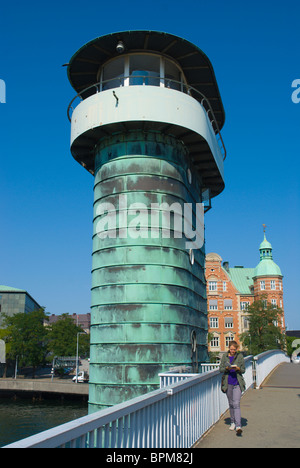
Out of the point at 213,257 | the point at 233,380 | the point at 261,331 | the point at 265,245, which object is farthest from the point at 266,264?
the point at 233,380

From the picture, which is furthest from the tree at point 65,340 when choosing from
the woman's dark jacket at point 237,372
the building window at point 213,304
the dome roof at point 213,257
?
the woman's dark jacket at point 237,372

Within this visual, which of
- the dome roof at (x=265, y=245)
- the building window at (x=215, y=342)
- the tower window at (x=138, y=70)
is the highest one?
the dome roof at (x=265, y=245)

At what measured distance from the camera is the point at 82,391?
51.1m

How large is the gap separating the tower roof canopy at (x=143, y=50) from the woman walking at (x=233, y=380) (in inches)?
464

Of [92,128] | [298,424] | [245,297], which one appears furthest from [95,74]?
[245,297]

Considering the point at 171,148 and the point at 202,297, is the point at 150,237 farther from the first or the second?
the point at 202,297

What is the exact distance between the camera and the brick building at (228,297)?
77938mm

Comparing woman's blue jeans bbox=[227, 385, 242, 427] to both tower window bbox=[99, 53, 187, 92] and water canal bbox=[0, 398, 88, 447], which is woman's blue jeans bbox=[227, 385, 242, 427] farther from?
water canal bbox=[0, 398, 88, 447]

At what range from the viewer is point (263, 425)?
8.75 metres

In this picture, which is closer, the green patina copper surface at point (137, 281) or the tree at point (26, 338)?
the green patina copper surface at point (137, 281)

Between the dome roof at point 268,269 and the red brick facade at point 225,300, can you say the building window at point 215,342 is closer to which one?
the red brick facade at point 225,300

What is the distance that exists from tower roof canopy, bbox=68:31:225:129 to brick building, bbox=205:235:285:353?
6234cm

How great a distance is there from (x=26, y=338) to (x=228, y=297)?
38.4 meters

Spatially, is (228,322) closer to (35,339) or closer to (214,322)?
(214,322)
